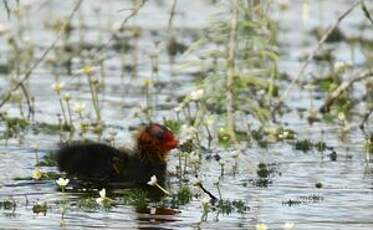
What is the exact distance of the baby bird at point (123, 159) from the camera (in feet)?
38.4

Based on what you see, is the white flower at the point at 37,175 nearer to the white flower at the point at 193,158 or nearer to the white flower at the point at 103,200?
the white flower at the point at 103,200

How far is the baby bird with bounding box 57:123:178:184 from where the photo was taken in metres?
11.7

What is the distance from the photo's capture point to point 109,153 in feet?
38.8

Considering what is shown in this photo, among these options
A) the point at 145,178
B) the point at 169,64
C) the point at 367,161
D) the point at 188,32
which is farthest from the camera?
the point at 188,32

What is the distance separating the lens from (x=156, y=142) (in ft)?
39.0

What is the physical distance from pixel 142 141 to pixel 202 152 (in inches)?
41.3

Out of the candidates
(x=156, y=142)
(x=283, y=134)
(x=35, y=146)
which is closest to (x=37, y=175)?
(x=156, y=142)

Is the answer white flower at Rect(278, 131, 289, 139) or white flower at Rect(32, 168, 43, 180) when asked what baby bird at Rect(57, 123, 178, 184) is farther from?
white flower at Rect(278, 131, 289, 139)

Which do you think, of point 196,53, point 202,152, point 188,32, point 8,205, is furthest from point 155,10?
point 8,205

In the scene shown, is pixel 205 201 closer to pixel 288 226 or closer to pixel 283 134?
pixel 288 226

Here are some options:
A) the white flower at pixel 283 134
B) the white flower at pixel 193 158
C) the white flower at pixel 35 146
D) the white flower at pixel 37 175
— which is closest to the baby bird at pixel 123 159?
the white flower at pixel 193 158

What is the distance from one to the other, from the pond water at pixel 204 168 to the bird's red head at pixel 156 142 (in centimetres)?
26

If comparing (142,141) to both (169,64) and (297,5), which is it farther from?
(297,5)

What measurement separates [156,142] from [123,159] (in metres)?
0.30
